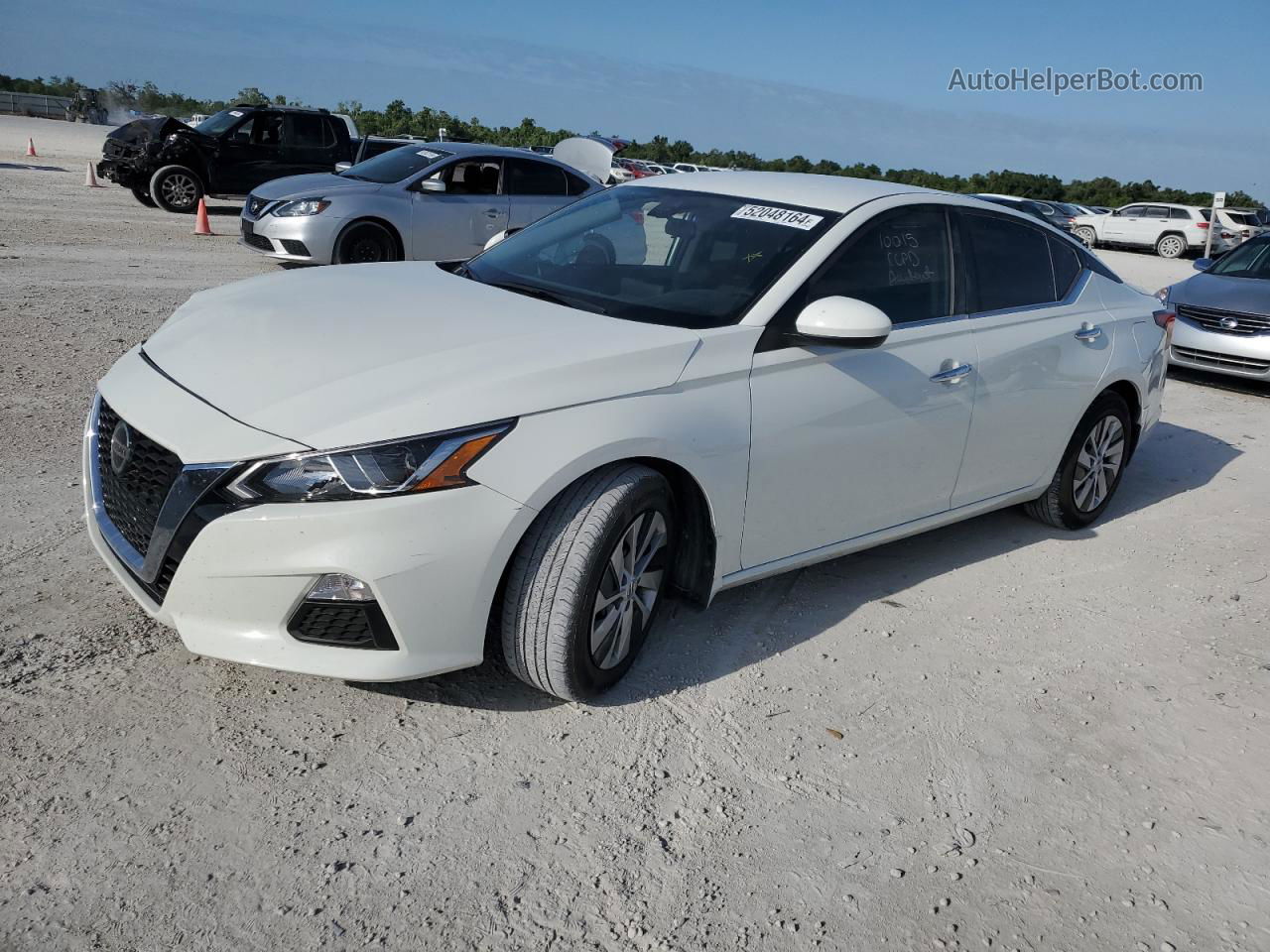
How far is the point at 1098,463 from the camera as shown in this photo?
219 inches

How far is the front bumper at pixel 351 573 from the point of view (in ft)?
9.52

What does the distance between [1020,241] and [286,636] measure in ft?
12.0

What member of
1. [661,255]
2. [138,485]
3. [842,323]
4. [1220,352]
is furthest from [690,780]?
[1220,352]

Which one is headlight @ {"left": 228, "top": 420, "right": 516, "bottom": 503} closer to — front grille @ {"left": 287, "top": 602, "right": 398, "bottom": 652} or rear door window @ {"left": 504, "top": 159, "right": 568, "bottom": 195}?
front grille @ {"left": 287, "top": 602, "right": 398, "bottom": 652}

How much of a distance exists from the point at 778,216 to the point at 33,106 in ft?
207

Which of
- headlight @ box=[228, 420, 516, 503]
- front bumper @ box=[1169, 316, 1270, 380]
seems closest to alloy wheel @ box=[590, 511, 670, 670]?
headlight @ box=[228, 420, 516, 503]

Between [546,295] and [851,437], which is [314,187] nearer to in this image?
[546,295]

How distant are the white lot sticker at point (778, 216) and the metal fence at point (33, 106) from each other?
6097cm

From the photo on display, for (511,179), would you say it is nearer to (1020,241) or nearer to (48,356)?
(48,356)

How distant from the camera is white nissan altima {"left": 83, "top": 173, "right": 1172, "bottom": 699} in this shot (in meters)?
2.96

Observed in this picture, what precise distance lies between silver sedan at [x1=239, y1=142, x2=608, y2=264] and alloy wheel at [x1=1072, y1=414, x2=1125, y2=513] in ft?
22.8

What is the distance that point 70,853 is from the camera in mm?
2625

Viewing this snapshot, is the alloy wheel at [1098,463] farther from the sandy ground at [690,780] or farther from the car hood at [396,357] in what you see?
the car hood at [396,357]

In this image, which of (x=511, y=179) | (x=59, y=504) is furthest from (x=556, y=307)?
(x=511, y=179)
